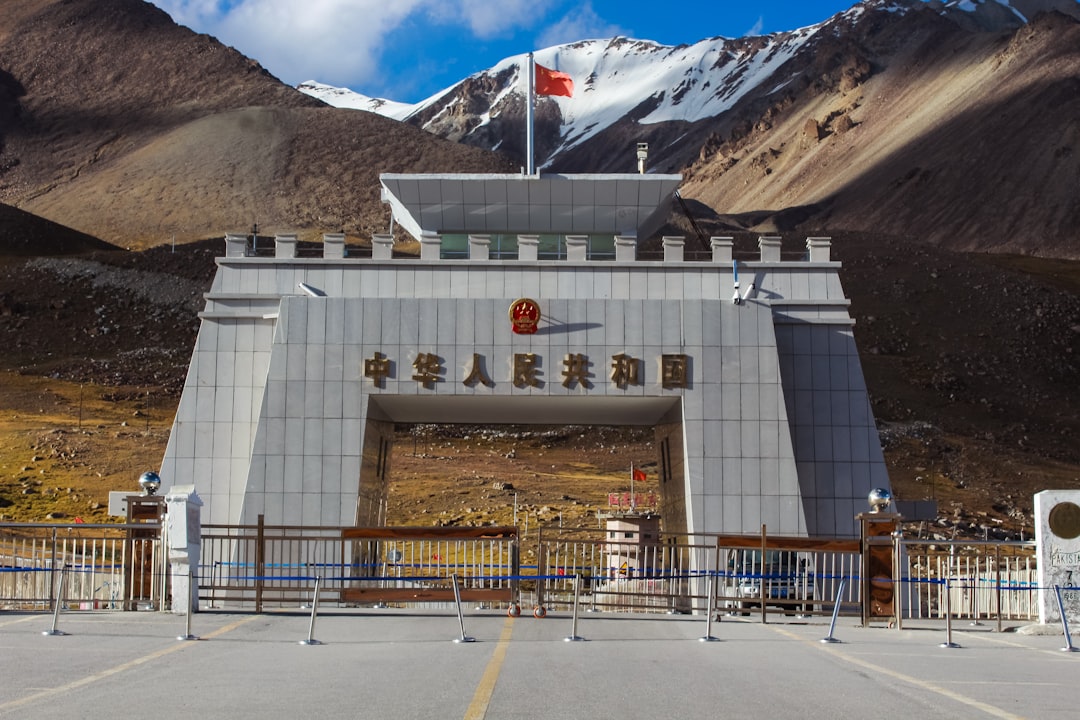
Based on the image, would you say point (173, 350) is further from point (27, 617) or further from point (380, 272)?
point (27, 617)

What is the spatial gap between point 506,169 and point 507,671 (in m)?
164

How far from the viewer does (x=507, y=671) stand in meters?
13.7

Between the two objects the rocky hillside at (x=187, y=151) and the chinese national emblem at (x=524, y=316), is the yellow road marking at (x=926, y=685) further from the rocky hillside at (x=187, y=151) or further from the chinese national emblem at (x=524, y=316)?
the rocky hillside at (x=187, y=151)

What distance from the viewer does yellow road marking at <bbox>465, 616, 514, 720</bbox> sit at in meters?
10.5

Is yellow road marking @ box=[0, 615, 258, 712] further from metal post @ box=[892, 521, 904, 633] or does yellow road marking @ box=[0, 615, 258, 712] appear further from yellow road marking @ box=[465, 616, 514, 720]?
metal post @ box=[892, 521, 904, 633]

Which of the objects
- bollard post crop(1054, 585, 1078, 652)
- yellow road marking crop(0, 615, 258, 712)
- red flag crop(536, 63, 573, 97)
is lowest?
yellow road marking crop(0, 615, 258, 712)

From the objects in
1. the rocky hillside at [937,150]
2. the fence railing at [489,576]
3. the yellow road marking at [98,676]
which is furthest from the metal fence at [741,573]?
the rocky hillside at [937,150]

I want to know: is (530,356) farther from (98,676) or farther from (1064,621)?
(98,676)

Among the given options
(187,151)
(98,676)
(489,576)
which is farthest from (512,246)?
(187,151)

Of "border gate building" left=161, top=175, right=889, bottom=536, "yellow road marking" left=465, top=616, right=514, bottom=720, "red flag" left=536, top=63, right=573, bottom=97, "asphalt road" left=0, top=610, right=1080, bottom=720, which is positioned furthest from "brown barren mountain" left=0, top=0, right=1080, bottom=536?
"yellow road marking" left=465, top=616, right=514, bottom=720

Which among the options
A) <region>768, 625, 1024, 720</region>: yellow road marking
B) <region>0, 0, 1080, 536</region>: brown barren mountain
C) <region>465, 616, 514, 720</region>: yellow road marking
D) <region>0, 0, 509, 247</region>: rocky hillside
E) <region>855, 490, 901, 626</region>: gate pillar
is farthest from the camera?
<region>0, 0, 509, 247</region>: rocky hillside

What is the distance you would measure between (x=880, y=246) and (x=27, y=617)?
328 ft

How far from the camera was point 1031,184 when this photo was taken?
457 ft

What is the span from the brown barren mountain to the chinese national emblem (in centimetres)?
609
